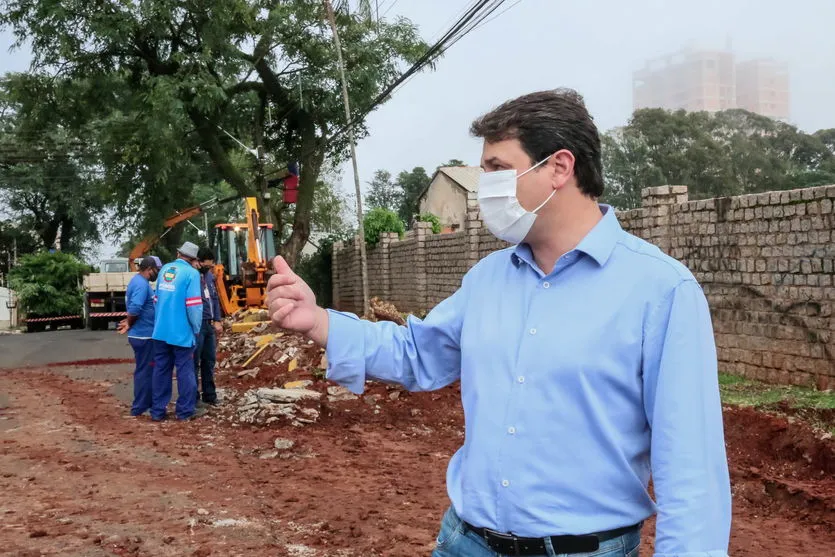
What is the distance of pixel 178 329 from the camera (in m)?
9.58

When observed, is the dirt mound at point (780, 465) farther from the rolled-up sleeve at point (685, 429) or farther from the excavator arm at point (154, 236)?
the excavator arm at point (154, 236)

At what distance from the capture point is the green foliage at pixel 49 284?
3123 centimetres

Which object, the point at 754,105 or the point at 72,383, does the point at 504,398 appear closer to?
the point at 72,383

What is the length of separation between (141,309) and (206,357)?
1062 millimetres

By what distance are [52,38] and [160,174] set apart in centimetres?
501

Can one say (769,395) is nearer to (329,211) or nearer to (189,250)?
(189,250)

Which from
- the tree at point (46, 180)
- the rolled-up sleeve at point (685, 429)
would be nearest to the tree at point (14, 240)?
the tree at point (46, 180)

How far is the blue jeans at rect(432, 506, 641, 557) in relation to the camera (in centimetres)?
200

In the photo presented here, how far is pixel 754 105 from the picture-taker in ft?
277

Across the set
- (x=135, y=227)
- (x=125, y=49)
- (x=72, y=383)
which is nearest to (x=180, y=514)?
(x=72, y=383)

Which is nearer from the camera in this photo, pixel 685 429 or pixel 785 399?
pixel 685 429

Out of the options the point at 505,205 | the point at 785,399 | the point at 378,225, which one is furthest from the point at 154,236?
the point at 505,205

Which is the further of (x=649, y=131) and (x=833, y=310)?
(x=649, y=131)

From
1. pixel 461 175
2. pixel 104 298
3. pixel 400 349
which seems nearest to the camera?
pixel 400 349
